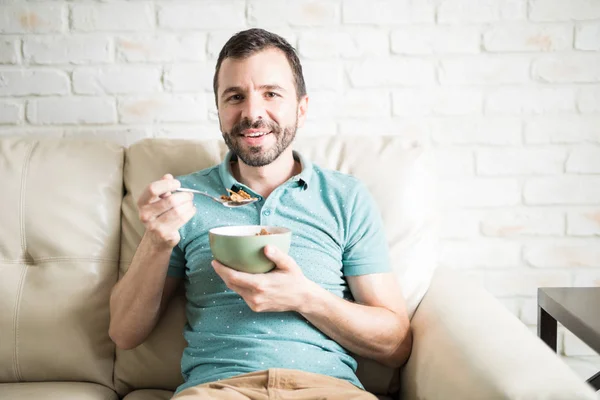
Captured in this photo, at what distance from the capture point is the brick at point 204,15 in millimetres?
1714

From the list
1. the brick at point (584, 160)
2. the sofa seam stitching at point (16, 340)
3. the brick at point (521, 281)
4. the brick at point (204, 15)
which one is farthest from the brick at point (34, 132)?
the brick at point (584, 160)

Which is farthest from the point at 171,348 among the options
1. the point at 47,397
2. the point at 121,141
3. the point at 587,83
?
the point at 587,83

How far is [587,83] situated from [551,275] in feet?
1.96

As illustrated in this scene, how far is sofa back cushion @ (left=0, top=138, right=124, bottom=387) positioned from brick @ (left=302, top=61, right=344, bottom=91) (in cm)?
61

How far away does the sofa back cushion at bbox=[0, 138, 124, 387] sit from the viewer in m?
1.39

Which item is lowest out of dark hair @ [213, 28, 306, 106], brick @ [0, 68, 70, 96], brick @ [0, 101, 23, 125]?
brick @ [0, 101, 23, 125]

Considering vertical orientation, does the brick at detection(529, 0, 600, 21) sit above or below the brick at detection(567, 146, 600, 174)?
above

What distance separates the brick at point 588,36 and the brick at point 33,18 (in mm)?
1533

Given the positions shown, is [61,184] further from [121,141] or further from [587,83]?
[587,83]

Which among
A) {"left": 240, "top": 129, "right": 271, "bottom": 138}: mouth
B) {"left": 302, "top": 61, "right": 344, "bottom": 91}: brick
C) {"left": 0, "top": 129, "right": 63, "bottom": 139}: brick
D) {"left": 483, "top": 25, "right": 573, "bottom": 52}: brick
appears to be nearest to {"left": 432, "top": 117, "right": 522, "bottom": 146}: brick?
{"left": 483, "top": 25, "right": 573, "bottom": 52}: brick

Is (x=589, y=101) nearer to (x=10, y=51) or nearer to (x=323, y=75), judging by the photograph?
(x=323, y=75)

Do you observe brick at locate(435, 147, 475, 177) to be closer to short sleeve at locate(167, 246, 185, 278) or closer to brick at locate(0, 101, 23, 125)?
short sleeve at locate(167, 246, 185, 278)

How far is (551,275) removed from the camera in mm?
1802

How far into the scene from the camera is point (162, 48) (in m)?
1.73
